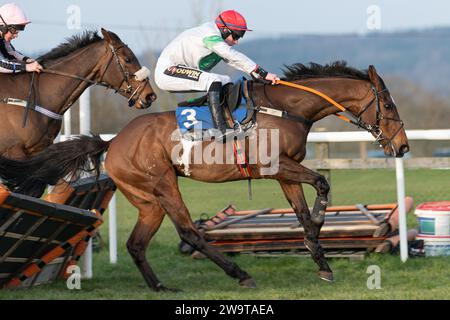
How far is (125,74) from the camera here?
7242mm

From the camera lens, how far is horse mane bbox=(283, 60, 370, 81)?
6941 mm

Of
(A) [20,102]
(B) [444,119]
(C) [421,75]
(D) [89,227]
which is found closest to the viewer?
(D) [89,227]

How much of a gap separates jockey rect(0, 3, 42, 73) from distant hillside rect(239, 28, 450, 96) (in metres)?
138

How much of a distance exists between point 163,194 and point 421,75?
146 m

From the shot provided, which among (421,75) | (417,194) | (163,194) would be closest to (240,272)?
(163,194)

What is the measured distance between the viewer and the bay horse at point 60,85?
Answer: 6863mm

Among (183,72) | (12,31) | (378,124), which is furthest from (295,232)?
(12,31)

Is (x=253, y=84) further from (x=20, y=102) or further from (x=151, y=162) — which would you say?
(x=20, y=102)

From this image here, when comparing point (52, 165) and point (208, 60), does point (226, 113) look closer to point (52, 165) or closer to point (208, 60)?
point (208, 60)

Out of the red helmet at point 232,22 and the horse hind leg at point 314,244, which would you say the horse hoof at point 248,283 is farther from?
the red helmet at point 232,22

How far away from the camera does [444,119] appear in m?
42.0

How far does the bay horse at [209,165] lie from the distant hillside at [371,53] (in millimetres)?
137656
